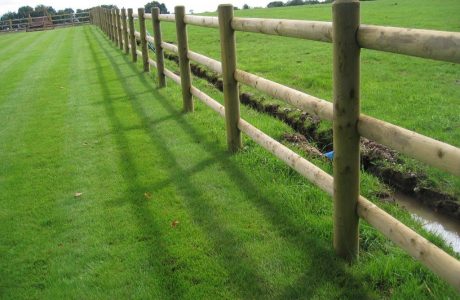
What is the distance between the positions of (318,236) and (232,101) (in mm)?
2132

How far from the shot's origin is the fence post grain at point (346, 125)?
2676 mm

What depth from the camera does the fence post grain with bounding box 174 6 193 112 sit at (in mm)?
6926

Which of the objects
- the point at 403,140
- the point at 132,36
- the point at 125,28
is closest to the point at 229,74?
the point at 403,140

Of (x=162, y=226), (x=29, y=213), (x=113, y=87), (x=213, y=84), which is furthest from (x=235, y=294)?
(x=113, y=87)

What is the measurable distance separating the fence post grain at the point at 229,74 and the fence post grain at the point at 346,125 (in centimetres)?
227

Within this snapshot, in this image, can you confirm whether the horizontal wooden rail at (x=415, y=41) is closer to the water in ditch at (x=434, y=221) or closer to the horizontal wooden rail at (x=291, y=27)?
the horizontal wooden rail at (x=291, y=27)

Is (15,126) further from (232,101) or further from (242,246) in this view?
(242,246)

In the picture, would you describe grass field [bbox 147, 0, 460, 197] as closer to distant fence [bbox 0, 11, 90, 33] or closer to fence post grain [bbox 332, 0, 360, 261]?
fence post grain [bbox 332, 0, 360, 261]

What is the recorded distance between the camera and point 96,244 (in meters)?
3.65

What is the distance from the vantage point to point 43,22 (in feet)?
160

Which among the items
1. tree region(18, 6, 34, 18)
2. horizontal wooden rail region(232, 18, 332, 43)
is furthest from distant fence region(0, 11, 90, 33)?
horizontal wooden rail region(232, 18, 332, 43)

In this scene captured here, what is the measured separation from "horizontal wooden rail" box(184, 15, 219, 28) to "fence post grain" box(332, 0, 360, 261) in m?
2.84

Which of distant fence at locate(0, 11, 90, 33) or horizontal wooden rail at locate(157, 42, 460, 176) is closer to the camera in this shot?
horizontal wooden rail at locate(157, 42, 460, 176)

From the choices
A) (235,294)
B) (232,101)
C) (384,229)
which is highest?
(232,101)
